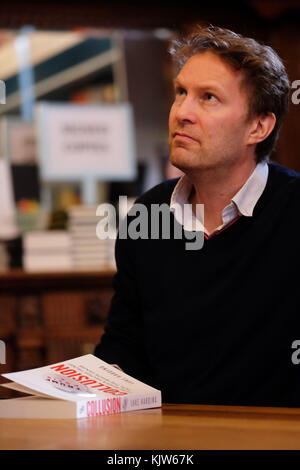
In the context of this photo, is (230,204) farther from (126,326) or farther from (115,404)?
(115,404)

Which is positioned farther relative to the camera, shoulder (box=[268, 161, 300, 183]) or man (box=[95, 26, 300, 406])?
shoulder (box=[268, 161, 300, 183])

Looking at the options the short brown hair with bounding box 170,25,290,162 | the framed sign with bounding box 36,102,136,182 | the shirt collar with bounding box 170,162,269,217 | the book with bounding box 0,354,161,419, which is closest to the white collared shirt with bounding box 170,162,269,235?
the shirt collar with bounding box 170,162,269,217

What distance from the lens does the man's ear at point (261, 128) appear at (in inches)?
71.1

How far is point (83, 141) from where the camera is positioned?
11.8 feet

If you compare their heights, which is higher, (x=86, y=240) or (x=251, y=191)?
(x=86, y=240)

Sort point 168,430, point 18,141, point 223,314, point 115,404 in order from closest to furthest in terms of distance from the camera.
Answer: point 168,430 < point 115,404 < point 223,314 < point 18,141

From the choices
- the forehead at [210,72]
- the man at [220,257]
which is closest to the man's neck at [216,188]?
the man at [220,257]

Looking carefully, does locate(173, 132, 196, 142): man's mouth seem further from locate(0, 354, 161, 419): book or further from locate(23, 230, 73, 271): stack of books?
locate(23, 230, 73, 271): stack of books

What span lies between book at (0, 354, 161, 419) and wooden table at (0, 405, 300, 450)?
0.08 ft

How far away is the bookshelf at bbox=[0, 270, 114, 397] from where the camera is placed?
3215 mm

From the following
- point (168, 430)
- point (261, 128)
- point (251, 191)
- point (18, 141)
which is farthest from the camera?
point (18, 141)

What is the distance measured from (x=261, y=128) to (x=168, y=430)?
99 cm

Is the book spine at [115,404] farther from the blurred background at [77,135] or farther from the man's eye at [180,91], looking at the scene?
the blurred background at [77,135]

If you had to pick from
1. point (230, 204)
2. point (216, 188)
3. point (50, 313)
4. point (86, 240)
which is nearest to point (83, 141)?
point (86, 240)
